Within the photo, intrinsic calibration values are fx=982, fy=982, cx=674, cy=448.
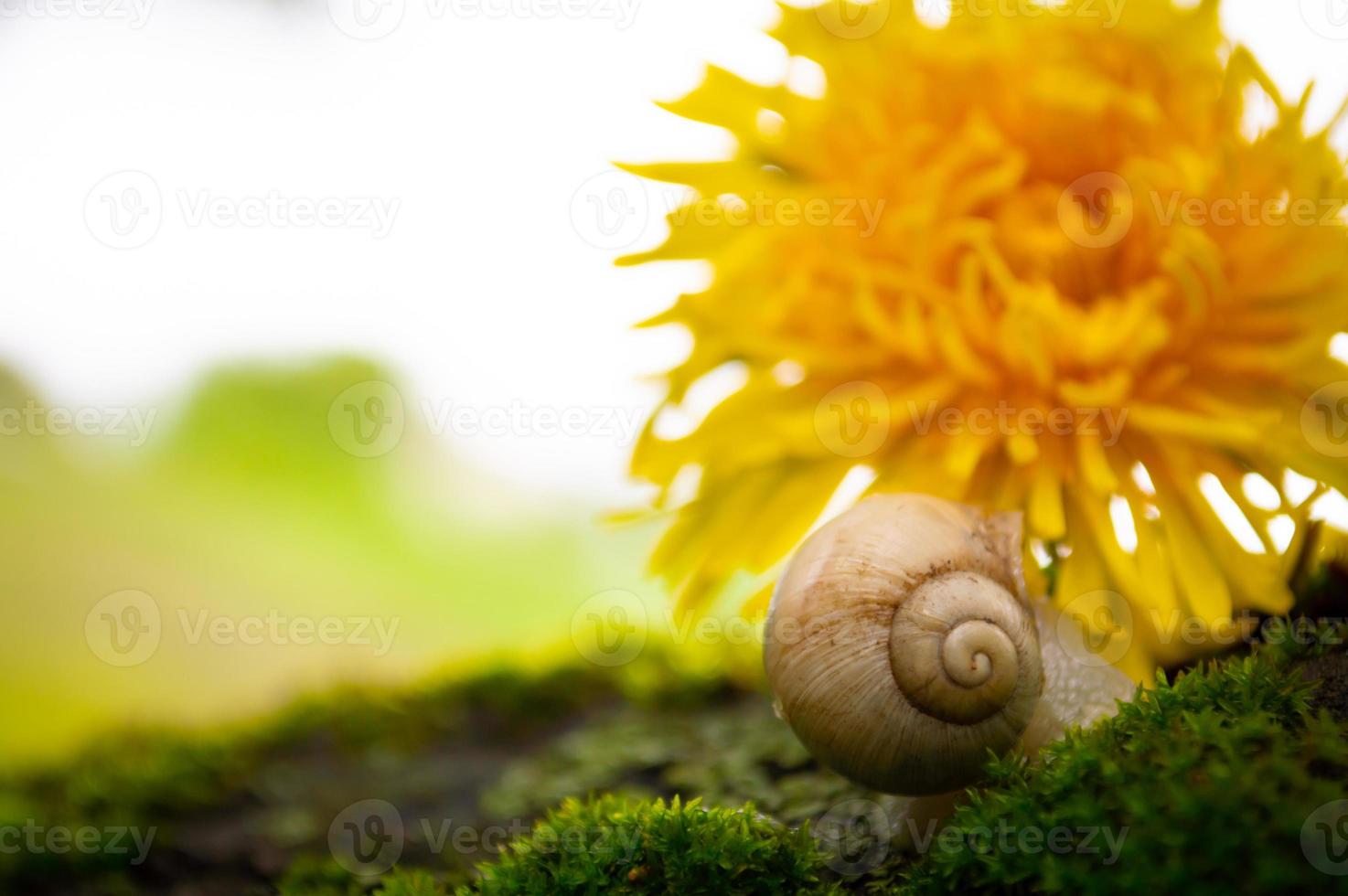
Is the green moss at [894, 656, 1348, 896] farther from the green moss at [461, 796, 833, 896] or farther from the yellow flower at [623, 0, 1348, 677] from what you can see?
the yellow flower at [623, 0, 1348, 677]

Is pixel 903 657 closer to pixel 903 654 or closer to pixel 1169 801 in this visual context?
pixel 903 654

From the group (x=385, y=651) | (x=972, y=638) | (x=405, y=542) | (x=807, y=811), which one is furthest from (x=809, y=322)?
(x=405, y=542)

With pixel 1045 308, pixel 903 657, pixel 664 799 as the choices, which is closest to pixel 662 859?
pixel 903 657

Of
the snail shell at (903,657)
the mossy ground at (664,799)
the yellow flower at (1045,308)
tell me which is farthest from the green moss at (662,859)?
the yellow flower at (1045,308)

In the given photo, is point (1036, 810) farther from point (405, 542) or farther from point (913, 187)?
point (405, 542)

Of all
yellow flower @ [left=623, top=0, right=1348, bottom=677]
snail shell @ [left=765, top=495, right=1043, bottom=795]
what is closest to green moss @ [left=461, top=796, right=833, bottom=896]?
snail shell @ [left=765, top=495, right=1043, bottom=795]

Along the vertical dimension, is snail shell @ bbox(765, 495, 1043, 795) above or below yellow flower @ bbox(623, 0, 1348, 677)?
below
